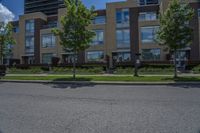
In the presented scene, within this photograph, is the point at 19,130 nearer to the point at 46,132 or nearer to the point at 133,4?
the point at 46,132

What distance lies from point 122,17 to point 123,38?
3.55m

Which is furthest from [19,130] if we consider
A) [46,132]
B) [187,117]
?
[187,117]

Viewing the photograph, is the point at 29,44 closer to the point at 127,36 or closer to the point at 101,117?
the point at 127,36

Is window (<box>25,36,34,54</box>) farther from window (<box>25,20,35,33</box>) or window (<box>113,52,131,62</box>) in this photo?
window (<box>113,52,131,62</box>)

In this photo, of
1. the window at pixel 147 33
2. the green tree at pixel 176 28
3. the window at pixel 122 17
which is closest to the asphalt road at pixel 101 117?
the green tree at pixel 176 28

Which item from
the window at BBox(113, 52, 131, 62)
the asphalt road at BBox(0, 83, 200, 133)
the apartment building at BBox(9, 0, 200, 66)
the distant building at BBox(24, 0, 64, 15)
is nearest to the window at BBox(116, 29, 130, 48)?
the apartment building at BBox(9, 0, 200, 66)

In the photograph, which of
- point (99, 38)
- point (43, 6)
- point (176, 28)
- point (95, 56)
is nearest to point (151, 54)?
point (99, 38)

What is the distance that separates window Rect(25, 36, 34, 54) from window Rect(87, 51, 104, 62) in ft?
42.6

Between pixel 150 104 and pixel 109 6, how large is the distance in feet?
106

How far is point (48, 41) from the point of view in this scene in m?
43.5

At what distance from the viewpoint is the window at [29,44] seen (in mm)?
45688

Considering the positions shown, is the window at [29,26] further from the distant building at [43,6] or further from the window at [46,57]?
the distant building at [43,6]

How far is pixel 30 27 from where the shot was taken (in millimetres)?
46469

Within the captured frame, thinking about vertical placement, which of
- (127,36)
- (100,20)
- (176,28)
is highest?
(100,20)
